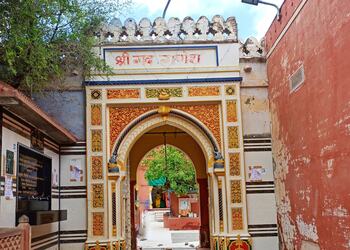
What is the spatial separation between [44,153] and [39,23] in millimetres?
1911

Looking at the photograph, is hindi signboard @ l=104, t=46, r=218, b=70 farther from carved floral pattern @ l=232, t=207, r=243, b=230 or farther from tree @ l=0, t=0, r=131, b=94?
carved floral pattern @ l=232, t=207, r=243, b=230

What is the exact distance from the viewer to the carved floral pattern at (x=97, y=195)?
25.2 ft

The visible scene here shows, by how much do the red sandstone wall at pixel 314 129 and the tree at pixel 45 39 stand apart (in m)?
2.75

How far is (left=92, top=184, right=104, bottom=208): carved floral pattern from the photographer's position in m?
7.67

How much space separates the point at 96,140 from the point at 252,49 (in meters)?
2.98

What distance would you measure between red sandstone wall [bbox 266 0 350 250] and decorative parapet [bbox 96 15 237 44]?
93 cm

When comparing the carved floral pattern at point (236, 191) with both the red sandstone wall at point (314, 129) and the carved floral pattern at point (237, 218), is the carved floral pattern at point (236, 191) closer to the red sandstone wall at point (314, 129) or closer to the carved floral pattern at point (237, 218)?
the carved floral pattern at point (237, 218)

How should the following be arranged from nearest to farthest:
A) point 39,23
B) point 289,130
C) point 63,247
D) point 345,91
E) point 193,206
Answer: point 345,91, point 39,23, point 289,130, point 63,247, point 193,206

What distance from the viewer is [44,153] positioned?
22.8 ft

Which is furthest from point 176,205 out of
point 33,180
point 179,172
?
point 33,180

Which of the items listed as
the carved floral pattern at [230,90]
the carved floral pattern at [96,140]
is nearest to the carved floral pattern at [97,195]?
the carved floral pattern at [96,140]

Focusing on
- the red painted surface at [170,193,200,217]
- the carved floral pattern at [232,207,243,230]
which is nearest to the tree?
the carved floral pattern at [232,207,243,230]

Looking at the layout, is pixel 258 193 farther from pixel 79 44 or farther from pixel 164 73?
pixel 79 44

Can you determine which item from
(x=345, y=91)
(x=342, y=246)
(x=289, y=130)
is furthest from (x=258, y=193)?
(x=345, y=91)
